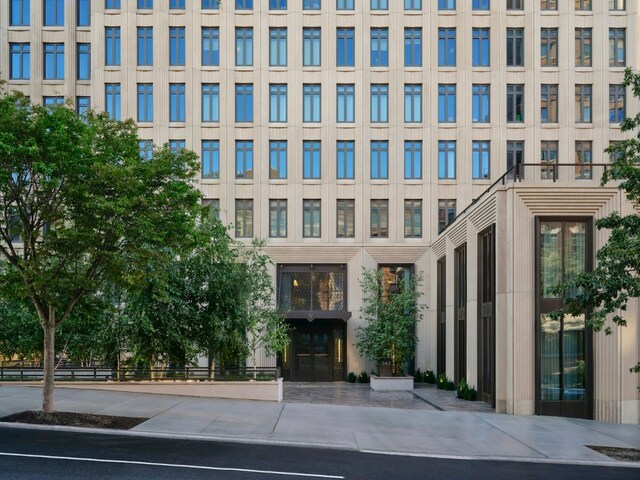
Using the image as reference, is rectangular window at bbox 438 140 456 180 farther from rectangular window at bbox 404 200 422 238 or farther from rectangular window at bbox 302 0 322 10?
rectangular window at bbox 302 0 322 10

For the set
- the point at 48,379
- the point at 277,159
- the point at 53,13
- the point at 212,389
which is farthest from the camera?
the point at 53,13

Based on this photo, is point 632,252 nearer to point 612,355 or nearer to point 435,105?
point 612,355

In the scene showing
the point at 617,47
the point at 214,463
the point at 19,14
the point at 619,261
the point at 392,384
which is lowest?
the point at 392,384

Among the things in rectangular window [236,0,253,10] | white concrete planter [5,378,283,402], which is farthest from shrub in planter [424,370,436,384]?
rectangular window [236,0,253,10]

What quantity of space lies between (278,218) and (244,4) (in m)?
13.0

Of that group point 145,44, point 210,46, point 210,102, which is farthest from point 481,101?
point 145,44

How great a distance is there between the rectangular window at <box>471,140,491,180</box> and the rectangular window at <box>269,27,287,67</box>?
12.4m

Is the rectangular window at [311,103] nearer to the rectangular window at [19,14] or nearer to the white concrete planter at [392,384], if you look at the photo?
the white concrete planter at [392,384]

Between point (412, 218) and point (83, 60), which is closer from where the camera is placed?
point (412, 218)

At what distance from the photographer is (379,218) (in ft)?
134

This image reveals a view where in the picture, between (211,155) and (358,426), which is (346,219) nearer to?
(211,155)

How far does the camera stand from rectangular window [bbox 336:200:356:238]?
1597 inches

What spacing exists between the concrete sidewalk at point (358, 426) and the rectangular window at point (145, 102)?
1934 centimetres

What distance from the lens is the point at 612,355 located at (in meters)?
23.7
